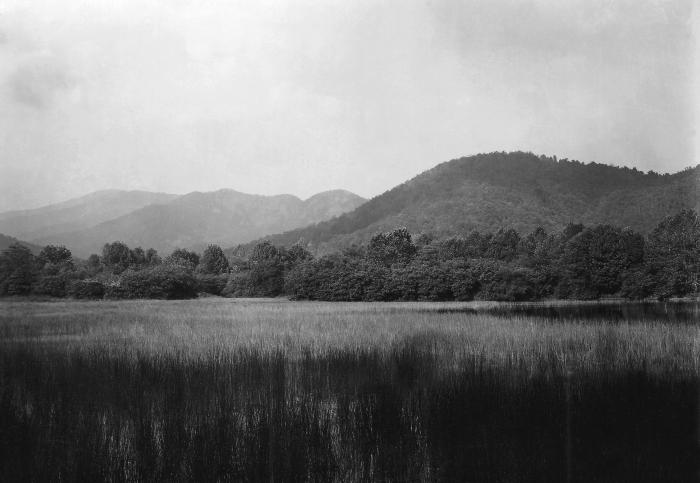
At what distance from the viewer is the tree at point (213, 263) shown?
74.4 metres

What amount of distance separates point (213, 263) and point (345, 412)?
74.8 m

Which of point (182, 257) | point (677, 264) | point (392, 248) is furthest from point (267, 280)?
point (677, 264)

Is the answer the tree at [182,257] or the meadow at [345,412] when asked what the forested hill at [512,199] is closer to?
the tree at [182,257]

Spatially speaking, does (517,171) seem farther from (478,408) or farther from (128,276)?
(478,408)

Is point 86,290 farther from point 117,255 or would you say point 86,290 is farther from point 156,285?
point 117,255

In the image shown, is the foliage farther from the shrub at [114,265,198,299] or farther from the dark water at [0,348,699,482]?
the dark water at [0,348,699,482]

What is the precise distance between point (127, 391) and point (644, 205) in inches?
3303

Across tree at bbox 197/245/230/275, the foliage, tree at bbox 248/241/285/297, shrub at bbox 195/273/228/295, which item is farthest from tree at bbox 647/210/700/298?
tree at bbox 197/245/230/275

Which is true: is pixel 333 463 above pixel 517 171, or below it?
below

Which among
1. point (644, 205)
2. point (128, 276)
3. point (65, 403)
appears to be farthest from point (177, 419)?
point (644, 205)

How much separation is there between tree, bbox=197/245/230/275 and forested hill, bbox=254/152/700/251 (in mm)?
26177

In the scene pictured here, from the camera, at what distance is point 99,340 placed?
37.2ft

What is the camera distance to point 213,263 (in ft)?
254

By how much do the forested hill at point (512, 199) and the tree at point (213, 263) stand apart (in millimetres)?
26177
